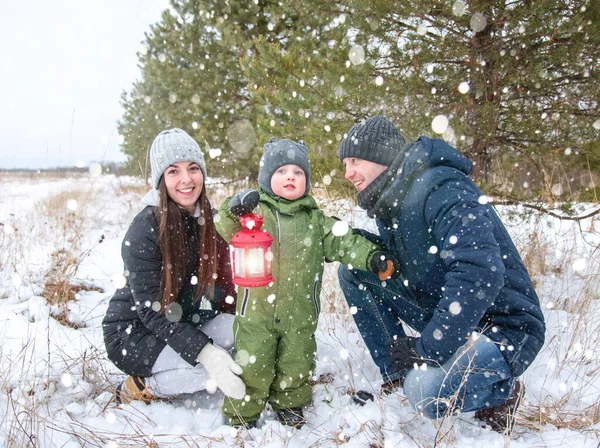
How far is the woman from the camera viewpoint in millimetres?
2145

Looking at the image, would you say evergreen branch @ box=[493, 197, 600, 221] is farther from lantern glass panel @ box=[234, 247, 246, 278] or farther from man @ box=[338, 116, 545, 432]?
lantern glass panel @ box=[234, 247, 246, 278]

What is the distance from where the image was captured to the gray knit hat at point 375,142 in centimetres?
217

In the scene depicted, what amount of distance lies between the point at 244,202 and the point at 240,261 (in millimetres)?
304

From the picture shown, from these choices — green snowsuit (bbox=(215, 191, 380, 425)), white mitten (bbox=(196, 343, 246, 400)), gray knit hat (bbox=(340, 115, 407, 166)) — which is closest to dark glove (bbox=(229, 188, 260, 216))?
green snowsuit (bbox=(215, 191, 380, 425))

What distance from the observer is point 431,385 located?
1.85m

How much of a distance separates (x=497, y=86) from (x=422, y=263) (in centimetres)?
237

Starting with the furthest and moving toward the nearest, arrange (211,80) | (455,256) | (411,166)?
(211,80) < (411,166) < (455,256)

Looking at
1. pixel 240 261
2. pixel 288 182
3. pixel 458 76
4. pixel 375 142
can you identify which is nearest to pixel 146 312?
pixel 240 261

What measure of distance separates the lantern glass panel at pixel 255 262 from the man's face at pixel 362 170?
691mm

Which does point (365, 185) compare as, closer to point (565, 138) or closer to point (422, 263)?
point (422, 263)

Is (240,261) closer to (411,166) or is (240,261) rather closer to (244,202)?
(244,202)

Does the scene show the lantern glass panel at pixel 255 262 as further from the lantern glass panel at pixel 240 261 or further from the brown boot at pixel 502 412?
the brown boot at pixel 502 412

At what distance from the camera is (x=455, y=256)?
1.72m

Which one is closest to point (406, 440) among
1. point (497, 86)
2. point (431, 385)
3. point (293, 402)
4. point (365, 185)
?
point (431, 385)
